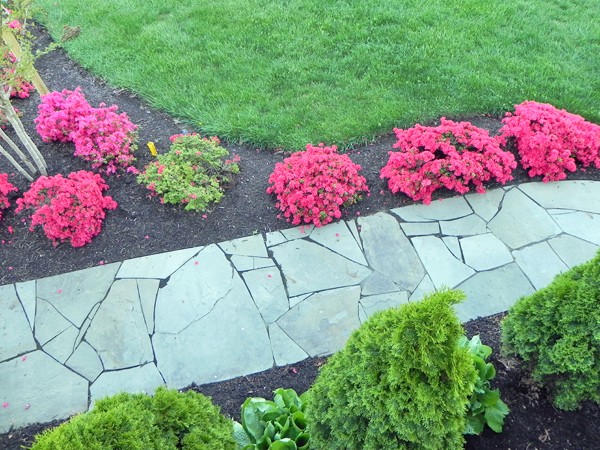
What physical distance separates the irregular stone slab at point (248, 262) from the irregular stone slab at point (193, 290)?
62mm

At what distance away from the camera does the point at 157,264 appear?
4055mm

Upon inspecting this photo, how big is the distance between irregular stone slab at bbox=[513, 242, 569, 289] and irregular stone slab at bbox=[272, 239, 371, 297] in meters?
1.27

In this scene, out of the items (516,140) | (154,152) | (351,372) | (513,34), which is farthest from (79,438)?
(513,34)

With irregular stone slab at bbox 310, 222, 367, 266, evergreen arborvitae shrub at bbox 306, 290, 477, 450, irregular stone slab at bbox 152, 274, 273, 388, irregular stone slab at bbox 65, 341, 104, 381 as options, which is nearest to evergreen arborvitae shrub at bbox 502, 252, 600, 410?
evergreen arborvitae shrub at bbox 306, 290, 477, 450

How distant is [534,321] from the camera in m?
2.54

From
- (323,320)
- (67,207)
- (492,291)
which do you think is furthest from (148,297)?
(492,291)

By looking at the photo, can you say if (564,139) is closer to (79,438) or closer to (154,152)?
(154,152)

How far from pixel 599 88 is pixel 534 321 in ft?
14.2

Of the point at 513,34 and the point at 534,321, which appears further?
the point at 513,34

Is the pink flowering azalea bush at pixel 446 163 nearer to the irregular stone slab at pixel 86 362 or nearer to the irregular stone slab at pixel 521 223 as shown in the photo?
the irregular stone slab at pixel 521 223

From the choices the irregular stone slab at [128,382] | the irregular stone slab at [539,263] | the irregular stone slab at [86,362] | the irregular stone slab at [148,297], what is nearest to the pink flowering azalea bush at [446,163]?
the irregular stone slab at [539,263]

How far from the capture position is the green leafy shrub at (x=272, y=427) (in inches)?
104

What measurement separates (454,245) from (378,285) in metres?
0.81

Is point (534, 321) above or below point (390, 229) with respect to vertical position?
above
